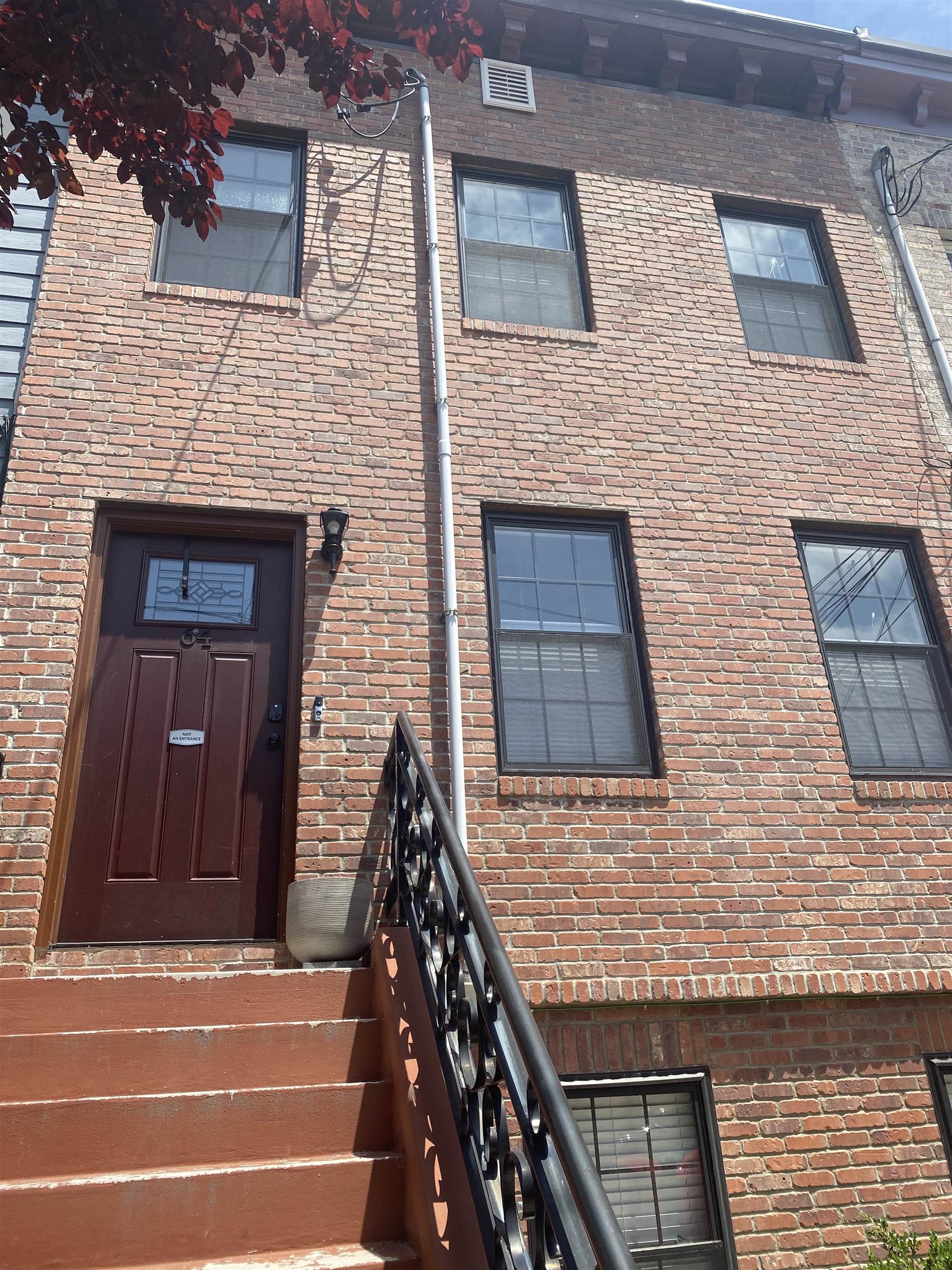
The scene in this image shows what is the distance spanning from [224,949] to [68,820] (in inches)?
40.6

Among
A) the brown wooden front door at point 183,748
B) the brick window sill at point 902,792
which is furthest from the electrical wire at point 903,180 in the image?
the brown wooden front door at point 183,748

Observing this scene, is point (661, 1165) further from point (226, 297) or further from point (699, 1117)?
point (226, 297)

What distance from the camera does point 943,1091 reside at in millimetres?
4590

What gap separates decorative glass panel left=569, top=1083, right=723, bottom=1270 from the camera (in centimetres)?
412

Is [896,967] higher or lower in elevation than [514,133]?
lower

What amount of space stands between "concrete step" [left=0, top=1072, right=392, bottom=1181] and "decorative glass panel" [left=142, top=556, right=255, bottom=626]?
2.75 metres

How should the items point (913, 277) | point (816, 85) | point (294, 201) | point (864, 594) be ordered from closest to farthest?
point (864, 594) → point (294, 201) → point (913, 277) → point (816, 85)

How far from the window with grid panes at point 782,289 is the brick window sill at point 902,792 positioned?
3.42 metres

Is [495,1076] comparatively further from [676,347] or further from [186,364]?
[676,347]

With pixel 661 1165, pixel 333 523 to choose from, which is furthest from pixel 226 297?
pixel 661 1165

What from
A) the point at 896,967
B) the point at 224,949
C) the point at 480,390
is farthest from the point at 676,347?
the point at 224,949

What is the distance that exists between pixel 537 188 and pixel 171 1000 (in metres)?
6.31

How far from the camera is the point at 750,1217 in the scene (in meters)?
4.12

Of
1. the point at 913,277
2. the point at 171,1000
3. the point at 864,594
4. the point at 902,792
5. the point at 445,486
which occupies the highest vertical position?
the point at 913,277
